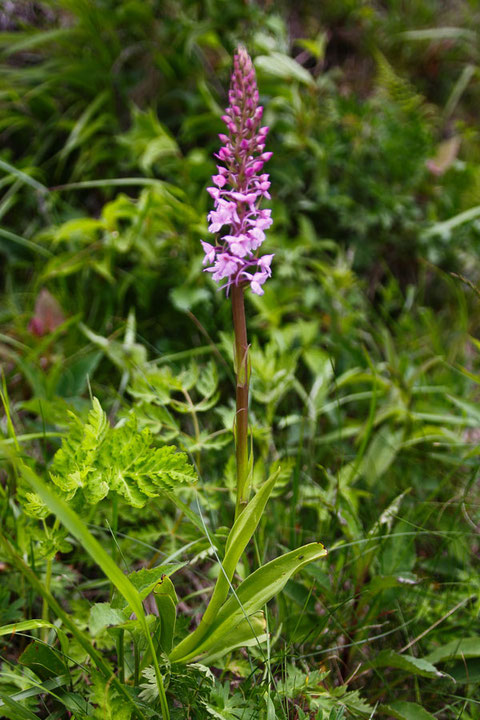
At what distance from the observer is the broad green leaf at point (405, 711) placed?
1.16m

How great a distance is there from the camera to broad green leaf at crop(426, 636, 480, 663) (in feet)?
4.11

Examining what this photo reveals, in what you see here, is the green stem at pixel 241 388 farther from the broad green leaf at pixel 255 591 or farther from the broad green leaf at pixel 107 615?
the broad green leaf at pixel 107 615

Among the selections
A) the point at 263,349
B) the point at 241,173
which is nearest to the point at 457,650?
the point at 241,173

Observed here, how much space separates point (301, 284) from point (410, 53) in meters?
1.84

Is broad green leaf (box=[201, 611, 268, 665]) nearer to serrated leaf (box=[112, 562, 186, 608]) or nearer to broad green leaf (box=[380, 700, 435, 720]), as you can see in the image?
serrated leaf (box=[112, 562, 186, 608])

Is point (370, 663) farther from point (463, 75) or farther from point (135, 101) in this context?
point (463, 75)

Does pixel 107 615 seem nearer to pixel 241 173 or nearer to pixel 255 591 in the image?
pixel 255 591

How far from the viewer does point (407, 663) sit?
1.20 meters

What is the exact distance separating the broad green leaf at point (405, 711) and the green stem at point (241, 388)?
56 centimetres

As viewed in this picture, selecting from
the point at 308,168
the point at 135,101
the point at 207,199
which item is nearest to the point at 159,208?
the point at 207,199

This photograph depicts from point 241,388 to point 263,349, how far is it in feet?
3.77

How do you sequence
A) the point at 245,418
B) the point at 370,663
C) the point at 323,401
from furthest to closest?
1. the point at 323,401
2. the point at 370,663
3. the point at 245,418

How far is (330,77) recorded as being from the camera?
2916 mm

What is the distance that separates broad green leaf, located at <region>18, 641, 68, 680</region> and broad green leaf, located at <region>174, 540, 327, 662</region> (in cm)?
26
